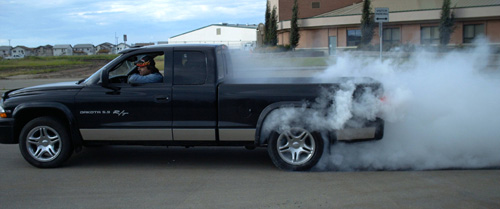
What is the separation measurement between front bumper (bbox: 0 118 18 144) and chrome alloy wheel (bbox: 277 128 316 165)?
12.1ft

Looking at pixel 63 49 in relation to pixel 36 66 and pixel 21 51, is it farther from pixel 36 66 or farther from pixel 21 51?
pixel 36 66

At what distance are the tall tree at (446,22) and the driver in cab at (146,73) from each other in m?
35.0

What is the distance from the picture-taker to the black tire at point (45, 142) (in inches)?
253

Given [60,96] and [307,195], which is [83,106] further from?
[307,195]

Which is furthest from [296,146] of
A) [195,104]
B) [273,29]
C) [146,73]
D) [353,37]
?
[273,29]

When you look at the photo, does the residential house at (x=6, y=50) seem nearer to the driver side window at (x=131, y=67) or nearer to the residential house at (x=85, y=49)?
the residential house at (x=85, y=49)

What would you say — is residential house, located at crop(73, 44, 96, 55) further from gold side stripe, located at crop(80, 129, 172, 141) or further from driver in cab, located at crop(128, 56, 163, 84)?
gold side stripe, located at crop(80, 129, 172, 141)

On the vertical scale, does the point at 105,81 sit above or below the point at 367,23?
below

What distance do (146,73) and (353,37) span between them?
39841 millimetres

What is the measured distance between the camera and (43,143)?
6.50 m

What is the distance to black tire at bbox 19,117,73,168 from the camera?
6.43m

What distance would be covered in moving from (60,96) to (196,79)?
6.20ft

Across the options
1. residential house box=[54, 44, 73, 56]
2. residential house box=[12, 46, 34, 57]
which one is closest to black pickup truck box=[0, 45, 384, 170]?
residential house box=[54, 44, 73, 56]

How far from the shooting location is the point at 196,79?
638cm
